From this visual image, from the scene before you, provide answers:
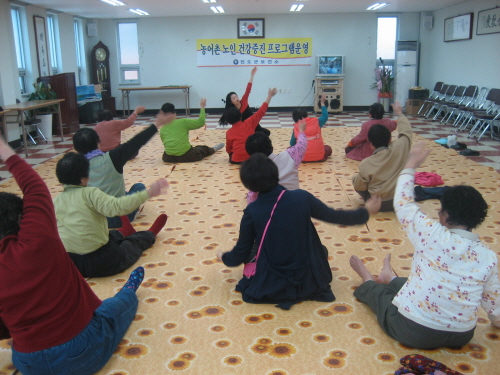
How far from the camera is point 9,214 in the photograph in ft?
5.84

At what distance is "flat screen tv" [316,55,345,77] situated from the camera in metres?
12.7

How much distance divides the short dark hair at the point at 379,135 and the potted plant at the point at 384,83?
8785 mm

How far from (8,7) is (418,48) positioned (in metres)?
9.78

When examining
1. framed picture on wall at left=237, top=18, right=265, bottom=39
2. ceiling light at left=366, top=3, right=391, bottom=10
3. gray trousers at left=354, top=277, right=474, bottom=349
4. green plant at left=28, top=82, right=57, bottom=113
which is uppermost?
ceiling light at left=366, top=3, right=391, bottom=10

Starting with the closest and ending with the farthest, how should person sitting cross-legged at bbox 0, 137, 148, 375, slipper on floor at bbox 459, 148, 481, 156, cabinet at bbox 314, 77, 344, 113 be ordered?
person sitting cross-legged at bbox 0, 137, 148, 375, slipper on floor at bbox 459, 148, 481, 156, cabinet at bbox 314, 77, 344, 113

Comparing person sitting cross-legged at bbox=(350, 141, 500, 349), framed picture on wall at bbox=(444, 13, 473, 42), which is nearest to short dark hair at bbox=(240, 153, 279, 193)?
person sitting cross-legged at bbox=(350, 141, 500, 349)

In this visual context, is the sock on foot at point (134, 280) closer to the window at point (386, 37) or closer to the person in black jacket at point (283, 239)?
the person in black jacket at point (283, 239)

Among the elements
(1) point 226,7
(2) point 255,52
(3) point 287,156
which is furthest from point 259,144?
(2) point 255,52

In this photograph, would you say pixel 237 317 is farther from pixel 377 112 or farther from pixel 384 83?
pixel 384 83

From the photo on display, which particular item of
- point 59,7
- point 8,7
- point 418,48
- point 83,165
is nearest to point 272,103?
point 418,48

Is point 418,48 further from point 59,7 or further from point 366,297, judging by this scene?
point 366,297

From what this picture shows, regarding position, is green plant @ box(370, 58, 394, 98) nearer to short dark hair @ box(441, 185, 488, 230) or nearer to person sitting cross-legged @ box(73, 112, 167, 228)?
person sitting cross-legged @ box(73, 112, 167, 228)

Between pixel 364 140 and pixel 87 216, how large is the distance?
14.1ft

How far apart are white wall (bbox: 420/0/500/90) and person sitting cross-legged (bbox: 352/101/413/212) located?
19.4 feet
